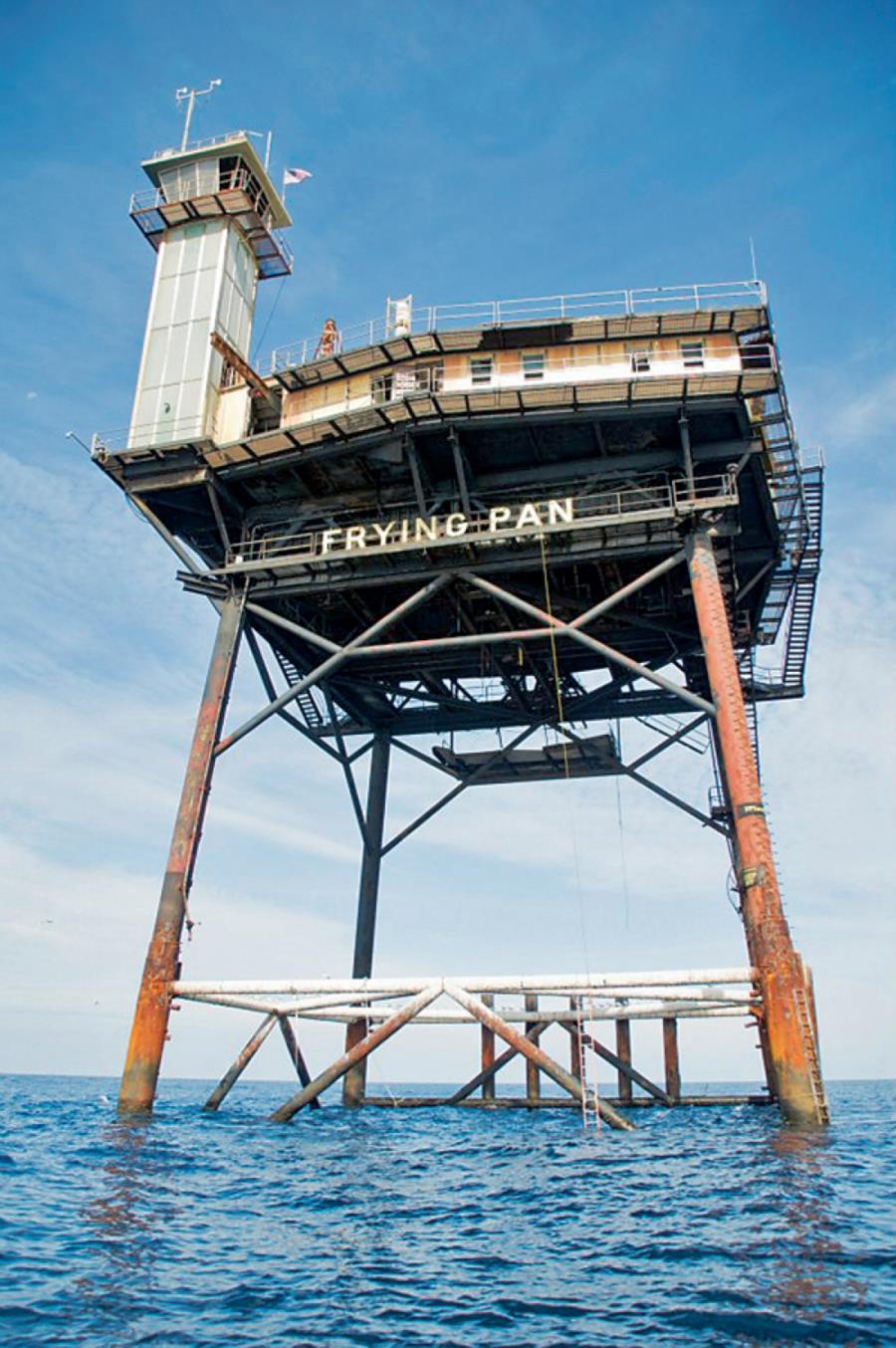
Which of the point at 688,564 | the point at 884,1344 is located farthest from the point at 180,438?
the point at 884,1344

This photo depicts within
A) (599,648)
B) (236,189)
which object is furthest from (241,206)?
(599,648)

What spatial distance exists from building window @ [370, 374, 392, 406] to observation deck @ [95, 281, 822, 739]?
0.18 ft

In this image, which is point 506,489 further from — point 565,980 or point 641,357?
point 565,980

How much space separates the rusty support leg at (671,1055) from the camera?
25422 mm

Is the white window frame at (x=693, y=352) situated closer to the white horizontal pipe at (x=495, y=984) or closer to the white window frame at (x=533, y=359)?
the white window frame at (x=533, y=359)

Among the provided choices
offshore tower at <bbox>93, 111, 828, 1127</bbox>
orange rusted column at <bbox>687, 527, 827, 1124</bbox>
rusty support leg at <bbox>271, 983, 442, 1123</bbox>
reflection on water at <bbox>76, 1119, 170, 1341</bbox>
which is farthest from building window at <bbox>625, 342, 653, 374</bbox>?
reflection on water at <bbox>76, 1119, 170, 1341</bbox>

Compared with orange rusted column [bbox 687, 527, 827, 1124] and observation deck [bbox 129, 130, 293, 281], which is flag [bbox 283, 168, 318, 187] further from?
orange rusted column [bbox 687, 527, 827, 1124]

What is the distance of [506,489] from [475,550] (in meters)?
2.34

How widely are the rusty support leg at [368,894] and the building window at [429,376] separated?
11.7m

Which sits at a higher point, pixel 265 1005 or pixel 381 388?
pixel 381 388

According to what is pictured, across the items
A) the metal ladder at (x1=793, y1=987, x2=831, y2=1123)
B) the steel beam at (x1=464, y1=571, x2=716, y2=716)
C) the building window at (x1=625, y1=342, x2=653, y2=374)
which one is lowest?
the metal ladder at (x1=793, y1=987, x2=831, y2=1123)

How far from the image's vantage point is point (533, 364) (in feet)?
81.8

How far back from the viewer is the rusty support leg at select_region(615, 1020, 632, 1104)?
81.8 ft

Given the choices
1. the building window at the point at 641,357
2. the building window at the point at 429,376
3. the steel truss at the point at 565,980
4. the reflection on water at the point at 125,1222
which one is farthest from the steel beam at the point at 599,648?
the reflection on water at the point at 125,1222
